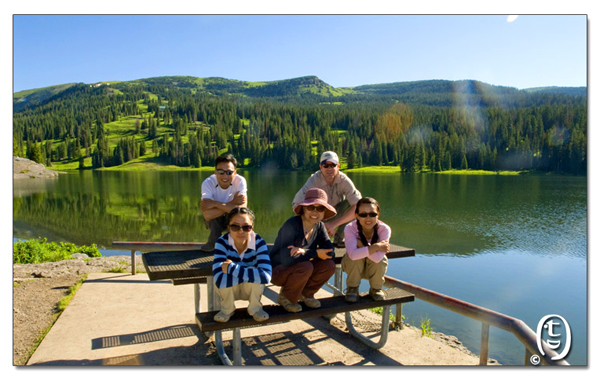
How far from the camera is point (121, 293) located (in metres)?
6.63

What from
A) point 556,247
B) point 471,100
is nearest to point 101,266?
point 556,247

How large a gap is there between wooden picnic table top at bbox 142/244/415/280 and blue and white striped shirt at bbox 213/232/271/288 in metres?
0.42

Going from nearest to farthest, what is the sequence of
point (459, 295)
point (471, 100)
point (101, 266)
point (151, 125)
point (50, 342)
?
point (50, 342) → point (101, 266) → point (459, 295) → point (151, 125) → point (471, 100)

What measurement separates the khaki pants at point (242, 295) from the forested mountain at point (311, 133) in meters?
68.5

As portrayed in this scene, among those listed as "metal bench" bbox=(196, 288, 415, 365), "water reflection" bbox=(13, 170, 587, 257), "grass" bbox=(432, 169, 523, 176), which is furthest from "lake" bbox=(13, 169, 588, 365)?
"grass" bbox=(432, 169, 523, 176)

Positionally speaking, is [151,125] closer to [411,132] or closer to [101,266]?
[411,132]

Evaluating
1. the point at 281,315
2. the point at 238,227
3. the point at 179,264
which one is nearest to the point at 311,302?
the point at 281,315

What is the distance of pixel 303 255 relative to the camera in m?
4.16

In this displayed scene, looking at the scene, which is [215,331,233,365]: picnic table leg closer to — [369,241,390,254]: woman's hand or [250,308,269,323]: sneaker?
[250,308,269,323]: sneaker

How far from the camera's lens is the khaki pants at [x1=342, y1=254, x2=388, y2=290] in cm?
446

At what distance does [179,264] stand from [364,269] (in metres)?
1.84

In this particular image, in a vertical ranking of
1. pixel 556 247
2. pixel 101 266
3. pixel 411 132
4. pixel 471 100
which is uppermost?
pixel 471 100

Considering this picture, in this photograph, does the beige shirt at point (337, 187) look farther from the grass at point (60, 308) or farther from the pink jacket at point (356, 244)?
the grass at point (60, 308)

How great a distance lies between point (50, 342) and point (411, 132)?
123 meters
